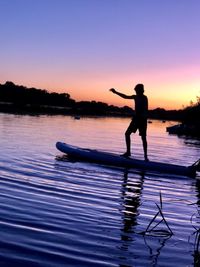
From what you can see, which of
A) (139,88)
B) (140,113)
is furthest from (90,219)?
(140,113)

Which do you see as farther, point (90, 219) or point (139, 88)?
point (139, 88)

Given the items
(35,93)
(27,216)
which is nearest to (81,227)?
(27,216)

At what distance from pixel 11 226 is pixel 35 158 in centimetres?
926

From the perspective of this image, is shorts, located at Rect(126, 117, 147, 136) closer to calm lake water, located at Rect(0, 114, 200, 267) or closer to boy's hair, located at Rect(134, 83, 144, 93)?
boy's hair, located at Rect(134, 83, 144, 93)

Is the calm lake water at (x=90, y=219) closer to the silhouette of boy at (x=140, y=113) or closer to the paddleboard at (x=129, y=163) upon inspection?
the paddleboard at (x=129, y=163)

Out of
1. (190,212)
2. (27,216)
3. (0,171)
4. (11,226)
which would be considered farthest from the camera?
(0,171)

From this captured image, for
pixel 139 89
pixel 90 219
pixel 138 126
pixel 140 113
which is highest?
pixel 139 89

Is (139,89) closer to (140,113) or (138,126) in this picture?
(140,113)

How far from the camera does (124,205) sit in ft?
30.0

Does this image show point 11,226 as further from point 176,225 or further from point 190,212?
point 190,212

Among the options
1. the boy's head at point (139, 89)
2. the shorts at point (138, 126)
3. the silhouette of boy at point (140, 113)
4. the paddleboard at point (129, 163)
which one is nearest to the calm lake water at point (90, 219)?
the paddleboard at point (129, 163)

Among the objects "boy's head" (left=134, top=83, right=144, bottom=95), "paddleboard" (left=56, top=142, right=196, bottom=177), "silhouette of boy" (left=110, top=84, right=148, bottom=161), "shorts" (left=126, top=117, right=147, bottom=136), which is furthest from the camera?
"shorts" (left=126, top=117, right=147, bottom=136)

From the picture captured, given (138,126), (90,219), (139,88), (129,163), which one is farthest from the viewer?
(138,126)

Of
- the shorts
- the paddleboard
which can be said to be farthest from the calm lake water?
the shorts
